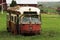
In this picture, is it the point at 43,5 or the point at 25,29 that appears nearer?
the point at 25,29

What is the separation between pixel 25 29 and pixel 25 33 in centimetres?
26

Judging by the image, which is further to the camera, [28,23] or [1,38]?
[28,23]

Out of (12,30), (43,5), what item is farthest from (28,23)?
(43,5)

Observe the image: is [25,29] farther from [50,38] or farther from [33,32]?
[50,38]

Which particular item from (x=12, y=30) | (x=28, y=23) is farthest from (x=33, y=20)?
(x=12, y=30)

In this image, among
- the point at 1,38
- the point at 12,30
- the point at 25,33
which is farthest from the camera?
the point at 12,30

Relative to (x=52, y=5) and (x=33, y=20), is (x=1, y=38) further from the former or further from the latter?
(x=52, y=5)

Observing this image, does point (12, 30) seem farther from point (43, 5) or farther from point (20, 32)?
point (43, 5)

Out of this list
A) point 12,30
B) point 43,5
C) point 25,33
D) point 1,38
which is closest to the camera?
point 1,38

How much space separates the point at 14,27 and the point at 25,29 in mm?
1162

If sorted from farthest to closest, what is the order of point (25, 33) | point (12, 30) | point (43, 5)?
point (43, 5)
point (12, 30)
point (25, 33)

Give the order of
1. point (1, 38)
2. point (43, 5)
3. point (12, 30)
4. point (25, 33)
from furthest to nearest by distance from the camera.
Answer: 1. point (43, 5)
2. point (12, 30)
3. point (25, 33)
4. point (1, 38)

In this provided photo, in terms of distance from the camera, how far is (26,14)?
21375mm

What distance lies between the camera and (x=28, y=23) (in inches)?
836
